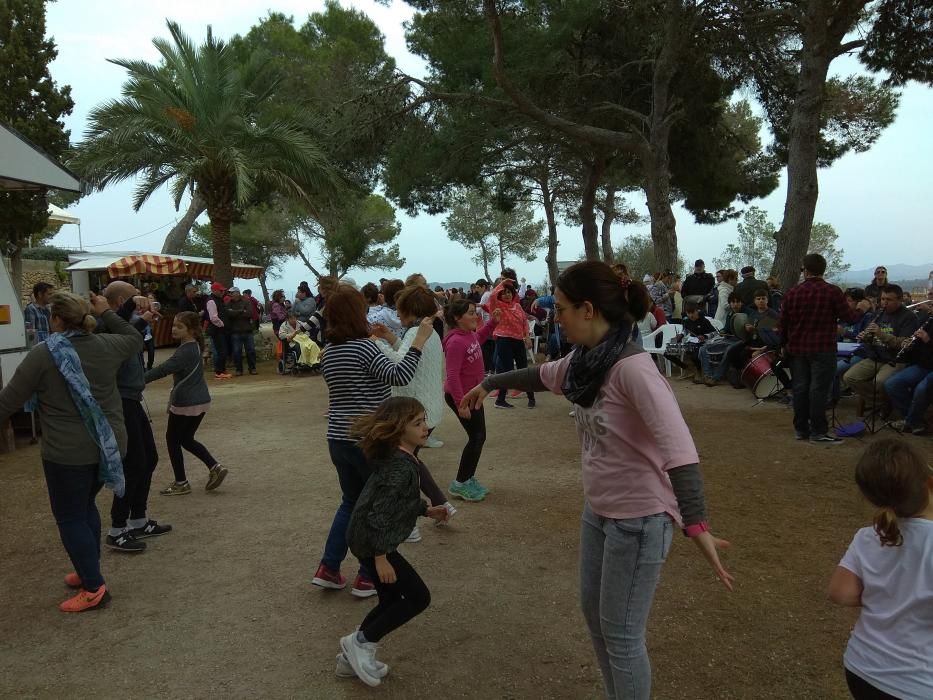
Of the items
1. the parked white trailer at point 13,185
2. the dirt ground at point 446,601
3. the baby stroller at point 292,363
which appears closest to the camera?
the dirt ground at point 446,601

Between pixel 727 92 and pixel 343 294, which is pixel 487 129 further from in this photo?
pixel 343 294

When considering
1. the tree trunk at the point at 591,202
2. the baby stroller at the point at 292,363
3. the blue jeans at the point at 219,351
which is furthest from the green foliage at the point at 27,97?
the tree trunk at the point at 591,202

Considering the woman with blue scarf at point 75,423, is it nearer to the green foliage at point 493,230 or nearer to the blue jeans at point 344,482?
the blue jeans at point 344,482

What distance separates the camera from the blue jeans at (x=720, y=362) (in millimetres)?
10727

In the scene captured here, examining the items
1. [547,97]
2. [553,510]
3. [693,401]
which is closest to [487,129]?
[547,97]

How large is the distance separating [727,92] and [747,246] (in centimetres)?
3833

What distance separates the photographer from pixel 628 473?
216cm

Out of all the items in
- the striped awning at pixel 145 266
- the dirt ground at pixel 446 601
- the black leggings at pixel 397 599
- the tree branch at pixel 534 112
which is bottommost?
the dirt ground at pixel 446 601

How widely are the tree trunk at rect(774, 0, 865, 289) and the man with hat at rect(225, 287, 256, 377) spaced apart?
10.2m

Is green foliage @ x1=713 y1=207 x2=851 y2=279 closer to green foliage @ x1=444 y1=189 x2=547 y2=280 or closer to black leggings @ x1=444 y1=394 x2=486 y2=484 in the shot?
green foliage @ x1=444 y1=189 x2=547 y2=280

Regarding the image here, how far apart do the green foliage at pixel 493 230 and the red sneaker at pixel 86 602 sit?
48579 mm

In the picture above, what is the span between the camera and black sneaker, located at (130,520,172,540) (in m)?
4.79

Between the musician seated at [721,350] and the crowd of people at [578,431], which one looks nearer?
the crowd of people at [578,431]

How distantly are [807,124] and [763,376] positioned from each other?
17.5ft
